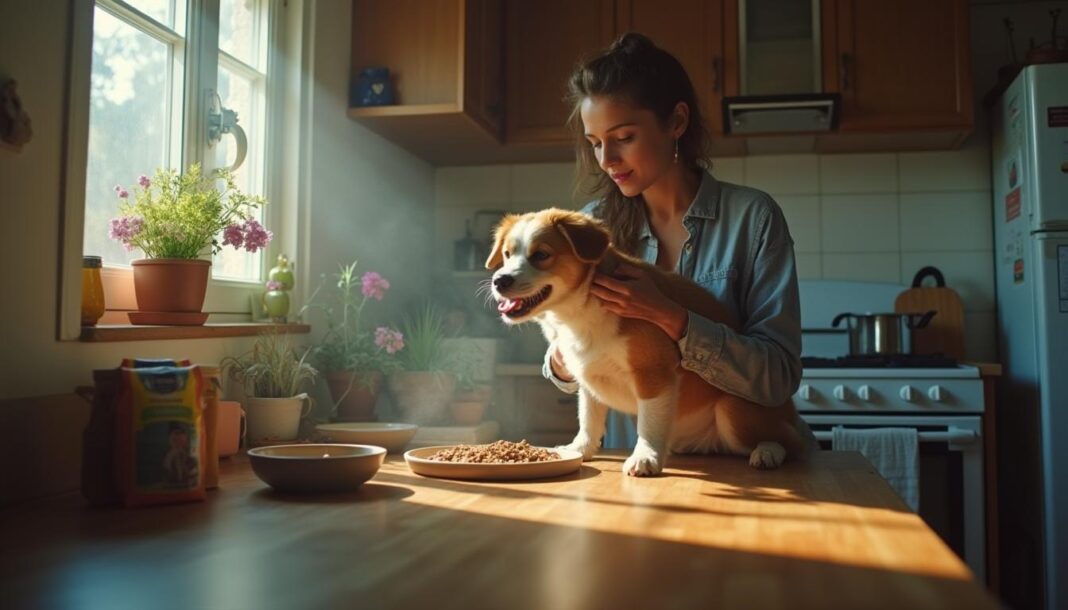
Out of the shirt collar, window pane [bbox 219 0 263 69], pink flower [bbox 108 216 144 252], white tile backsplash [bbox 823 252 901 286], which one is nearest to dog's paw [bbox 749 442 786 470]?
the shirt collar

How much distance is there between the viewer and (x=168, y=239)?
1.69m

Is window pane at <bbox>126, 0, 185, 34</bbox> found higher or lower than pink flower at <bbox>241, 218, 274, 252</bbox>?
higher

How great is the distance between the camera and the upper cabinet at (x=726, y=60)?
9.63 ft

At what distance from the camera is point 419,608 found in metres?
0.66

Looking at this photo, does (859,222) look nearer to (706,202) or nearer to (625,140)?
(706,202)

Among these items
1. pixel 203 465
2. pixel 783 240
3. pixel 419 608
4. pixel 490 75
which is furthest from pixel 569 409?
pixel 419 608

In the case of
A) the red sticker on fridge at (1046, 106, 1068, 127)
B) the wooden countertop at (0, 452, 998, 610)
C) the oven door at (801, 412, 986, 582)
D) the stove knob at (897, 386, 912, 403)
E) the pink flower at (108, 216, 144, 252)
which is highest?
the red sticker on fridge at (1046, 106, 1068, 127)

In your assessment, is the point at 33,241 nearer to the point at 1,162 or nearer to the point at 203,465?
the point at 1,162

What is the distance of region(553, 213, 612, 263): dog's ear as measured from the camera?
1.36 m

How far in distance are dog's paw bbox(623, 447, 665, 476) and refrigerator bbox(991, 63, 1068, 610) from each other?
76.1 inches

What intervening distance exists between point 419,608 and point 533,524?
298 mm

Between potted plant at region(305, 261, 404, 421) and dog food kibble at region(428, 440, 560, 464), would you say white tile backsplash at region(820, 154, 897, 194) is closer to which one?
potted plant at region(305, 261, 404, 421)

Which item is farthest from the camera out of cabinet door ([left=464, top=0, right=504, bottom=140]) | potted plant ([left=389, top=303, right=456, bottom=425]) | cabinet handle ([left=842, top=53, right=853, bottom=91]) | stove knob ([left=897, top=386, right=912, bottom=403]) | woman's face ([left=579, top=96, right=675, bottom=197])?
cabinet handle ([left=842, top=53, right=853, bottom=91])

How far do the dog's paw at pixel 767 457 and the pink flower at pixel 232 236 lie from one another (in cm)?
113
